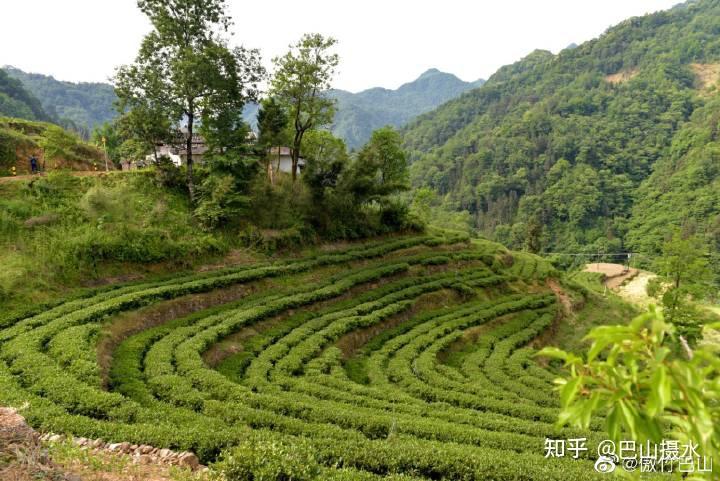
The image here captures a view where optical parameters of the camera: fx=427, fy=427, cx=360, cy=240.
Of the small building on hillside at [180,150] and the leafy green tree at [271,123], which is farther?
the leafy green tree at [271,123]

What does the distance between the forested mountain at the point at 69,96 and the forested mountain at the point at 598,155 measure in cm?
13689

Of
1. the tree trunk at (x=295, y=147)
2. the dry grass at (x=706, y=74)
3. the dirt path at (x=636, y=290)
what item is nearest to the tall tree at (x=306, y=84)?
the tree trunk at (x=295, y=147)

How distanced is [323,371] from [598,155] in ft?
489

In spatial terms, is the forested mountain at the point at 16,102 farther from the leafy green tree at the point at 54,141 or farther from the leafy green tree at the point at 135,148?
the leafy green tree at the point at 135,148

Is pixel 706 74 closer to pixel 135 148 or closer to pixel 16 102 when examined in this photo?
pixel 135 148

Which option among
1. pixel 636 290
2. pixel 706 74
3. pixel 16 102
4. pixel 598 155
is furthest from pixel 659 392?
pixel 706 74

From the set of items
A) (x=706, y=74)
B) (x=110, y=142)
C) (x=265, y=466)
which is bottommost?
(x=265, y=466)

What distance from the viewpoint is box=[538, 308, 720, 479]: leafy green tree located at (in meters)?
2.10

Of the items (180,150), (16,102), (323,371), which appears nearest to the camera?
(323,371)

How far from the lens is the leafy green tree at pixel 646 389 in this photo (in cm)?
210

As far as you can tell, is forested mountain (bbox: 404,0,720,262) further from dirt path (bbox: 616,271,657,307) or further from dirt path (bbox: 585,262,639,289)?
dirt path (bbox: 616,271,657,307)

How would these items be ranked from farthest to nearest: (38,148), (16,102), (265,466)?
(16,102) < (38,148) < (265,466)

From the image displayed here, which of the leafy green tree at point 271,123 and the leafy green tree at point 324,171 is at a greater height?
the leafy green tree at point 271,123

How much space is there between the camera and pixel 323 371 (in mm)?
16297
